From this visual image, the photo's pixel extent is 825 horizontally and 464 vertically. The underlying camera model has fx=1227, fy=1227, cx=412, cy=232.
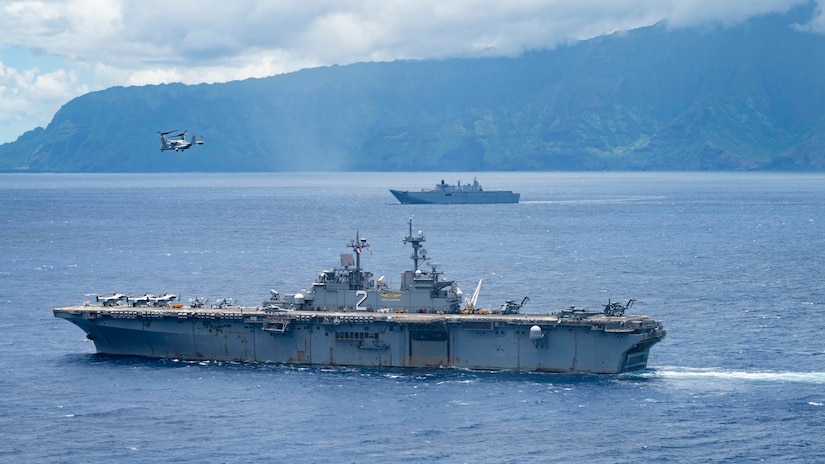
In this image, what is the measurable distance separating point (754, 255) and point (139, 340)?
249 feet

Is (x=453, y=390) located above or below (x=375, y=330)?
below

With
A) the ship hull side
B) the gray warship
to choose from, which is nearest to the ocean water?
the ship hull side

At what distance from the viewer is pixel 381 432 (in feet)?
179

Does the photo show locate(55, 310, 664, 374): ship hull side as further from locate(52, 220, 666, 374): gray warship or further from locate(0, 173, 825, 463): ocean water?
locate(0, 173, 825, 463): ocean water

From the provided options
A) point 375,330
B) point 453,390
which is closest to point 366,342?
point 375,330

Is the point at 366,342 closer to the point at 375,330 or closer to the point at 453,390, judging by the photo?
the point at 375,330

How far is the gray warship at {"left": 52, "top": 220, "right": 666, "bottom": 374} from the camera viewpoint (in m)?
65.4

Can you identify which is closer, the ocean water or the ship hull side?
the ocean water

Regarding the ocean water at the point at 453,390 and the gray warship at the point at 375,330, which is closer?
the ocean water at the point at 453,390

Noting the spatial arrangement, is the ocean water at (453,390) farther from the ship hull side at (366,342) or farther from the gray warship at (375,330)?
the gray warship at (375,330)

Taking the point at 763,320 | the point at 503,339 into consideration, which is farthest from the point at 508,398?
the point at 763,320

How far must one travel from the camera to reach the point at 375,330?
6806cm

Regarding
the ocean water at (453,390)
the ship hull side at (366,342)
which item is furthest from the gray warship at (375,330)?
the ocean water at (453,390)

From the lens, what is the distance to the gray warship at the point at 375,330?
65.4 meters
